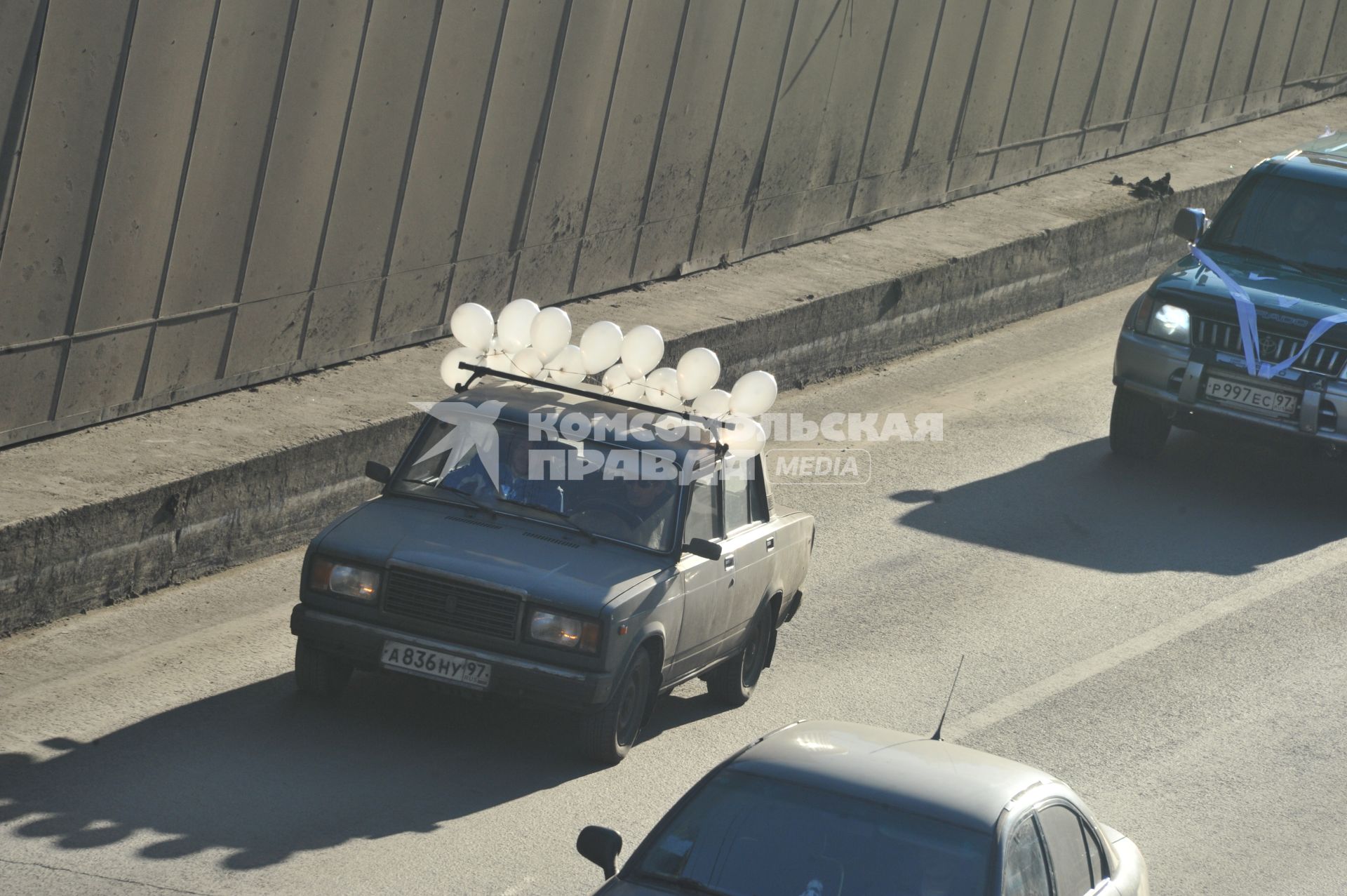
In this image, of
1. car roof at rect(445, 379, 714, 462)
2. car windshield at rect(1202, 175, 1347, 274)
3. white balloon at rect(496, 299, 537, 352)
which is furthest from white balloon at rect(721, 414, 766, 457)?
car windshield at rect(1202, 175, 1347, 274)

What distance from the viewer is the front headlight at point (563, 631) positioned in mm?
8500

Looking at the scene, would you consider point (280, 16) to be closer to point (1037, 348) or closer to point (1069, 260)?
point (1037, 348)

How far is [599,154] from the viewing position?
16.3 metres

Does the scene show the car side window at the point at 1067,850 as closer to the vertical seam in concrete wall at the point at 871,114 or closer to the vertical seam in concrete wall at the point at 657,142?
the vertical seam in concrete wall at the point at 657,142

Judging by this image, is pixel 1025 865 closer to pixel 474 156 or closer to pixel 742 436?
pixel 742 436

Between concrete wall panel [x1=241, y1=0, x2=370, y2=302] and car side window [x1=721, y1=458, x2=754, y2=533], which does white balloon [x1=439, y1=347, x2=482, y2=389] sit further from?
concrete wall panel [x1=241, y1=0, x2=370, y2=302]

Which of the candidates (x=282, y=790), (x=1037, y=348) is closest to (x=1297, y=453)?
(x=1037, y=348)

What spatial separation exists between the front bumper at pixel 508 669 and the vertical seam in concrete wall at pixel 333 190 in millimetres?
5460

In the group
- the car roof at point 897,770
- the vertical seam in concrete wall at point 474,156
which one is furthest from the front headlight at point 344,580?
the vertical seam in concrete wall at point 474,156

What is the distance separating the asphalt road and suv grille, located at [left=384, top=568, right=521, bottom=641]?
656mm

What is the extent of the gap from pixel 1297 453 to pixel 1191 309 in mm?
1323

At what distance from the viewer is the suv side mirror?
49.7ft

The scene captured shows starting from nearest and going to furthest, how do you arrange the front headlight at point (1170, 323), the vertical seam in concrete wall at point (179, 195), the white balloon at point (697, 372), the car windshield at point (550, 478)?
the car windshield at point (550, 478)
the white balloon at point (697, 372)
the vertical seam in concrete wall at point (179, 195)
the front headlight at point (1170, 323)

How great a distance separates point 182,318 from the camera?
12727mm
